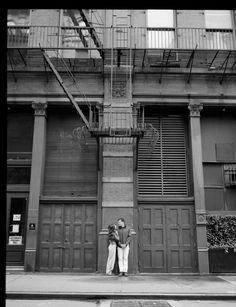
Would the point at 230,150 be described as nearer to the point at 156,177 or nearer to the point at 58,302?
the point at 156,177

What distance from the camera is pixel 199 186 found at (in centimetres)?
1220

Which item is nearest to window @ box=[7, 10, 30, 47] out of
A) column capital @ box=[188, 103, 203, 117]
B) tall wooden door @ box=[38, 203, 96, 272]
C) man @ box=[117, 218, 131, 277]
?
tall wooden door @ box=[38, 203, 96, 272]

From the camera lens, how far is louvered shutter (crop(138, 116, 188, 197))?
12797 millimetres

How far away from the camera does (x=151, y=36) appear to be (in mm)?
13844

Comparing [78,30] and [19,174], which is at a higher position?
[78,30]

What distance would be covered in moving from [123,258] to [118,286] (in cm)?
198

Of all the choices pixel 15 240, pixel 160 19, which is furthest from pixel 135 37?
pixel 15 240

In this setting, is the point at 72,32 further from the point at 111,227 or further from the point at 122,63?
the point at 111,227

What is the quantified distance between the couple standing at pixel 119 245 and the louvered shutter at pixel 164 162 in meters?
1.95

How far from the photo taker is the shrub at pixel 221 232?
38.2ft

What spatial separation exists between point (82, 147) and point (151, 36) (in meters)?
5.71

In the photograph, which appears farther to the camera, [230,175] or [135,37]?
[135,37]

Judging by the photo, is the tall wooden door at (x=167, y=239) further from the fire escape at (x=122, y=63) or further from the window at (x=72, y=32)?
the window at (x=72, y=32)

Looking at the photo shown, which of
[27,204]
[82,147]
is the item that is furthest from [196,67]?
[27,204]
